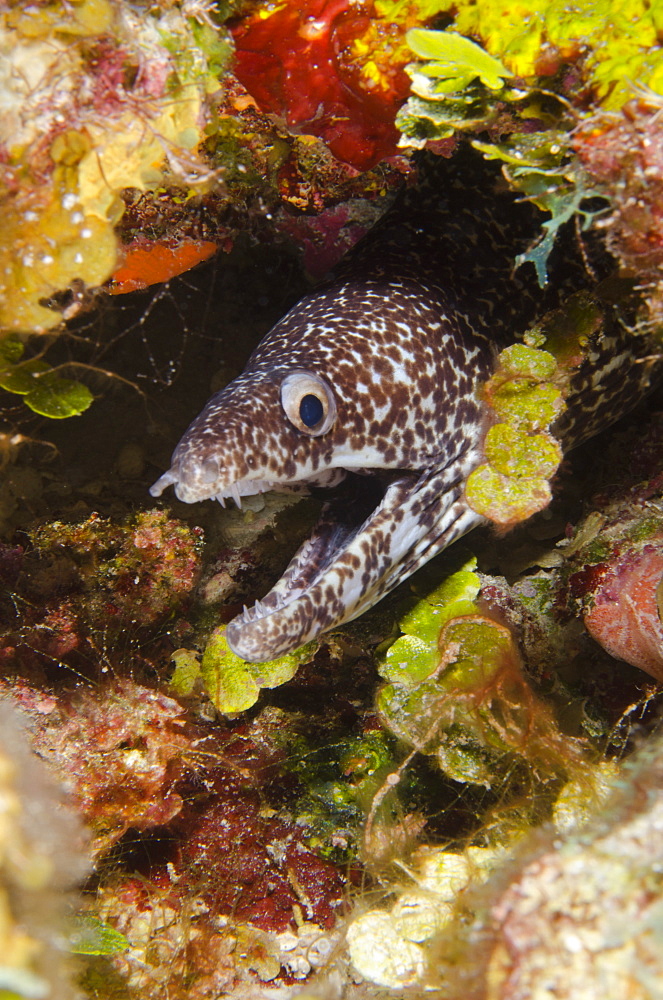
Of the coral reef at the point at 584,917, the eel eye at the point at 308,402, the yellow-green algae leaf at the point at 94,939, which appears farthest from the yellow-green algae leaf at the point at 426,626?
the yellow-green algae leaf at the point at 94,939

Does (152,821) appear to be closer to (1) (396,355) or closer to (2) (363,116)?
(1) (396,355)

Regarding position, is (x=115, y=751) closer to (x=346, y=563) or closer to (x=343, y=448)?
(x=346, y=563)

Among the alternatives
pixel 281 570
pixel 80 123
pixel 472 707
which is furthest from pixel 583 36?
pixel 281 570

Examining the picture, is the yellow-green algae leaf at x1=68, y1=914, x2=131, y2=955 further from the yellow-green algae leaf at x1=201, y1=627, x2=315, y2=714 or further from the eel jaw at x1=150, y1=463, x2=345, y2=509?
the eel jaw at x1=150, y1=463, x2=345, y2=509

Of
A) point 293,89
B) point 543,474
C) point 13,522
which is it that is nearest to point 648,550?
point 543,474

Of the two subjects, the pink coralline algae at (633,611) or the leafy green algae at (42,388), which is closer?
the leafy green algae at (42,388)

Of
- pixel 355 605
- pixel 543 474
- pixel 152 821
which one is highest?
pixel 543 474

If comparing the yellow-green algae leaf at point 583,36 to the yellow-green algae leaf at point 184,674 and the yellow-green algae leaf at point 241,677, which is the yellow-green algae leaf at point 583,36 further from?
the yellow-green algae leaf at point 184,674
